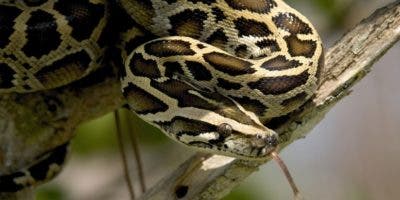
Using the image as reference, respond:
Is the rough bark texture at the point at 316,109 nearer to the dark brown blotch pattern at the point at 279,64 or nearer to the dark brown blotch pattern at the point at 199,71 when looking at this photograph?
the dark brown blotch pattern at the point at 279,64

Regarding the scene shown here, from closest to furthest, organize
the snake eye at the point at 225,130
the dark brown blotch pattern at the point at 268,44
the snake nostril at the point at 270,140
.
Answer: the snake nostril at the point at 270,140
the snake eye at the point at 225,130
the dark brown blotch pattern at the point at 268,44

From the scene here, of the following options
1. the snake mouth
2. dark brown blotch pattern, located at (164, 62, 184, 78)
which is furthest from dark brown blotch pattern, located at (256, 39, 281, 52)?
the snake mouth

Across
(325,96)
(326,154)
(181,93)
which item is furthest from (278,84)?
(326,154)

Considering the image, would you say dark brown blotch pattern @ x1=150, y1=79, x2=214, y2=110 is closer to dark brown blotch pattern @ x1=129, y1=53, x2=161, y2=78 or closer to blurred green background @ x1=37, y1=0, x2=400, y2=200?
dark brown blotch pattern @ x1=129, y1=53, x2=161, y2=78

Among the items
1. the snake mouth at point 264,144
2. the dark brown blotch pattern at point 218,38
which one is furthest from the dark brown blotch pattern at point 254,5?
the snake mouth at point 264,144

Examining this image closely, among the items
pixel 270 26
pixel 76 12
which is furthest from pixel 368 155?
pixel 76 12

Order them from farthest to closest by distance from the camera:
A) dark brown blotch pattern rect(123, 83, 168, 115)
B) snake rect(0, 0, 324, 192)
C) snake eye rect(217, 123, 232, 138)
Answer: dark brown blotch pattern rect(123, 83, 168, 115), snake rect(0, 0, 324, 192), snake eye rect(217, 123, 232, 138)
